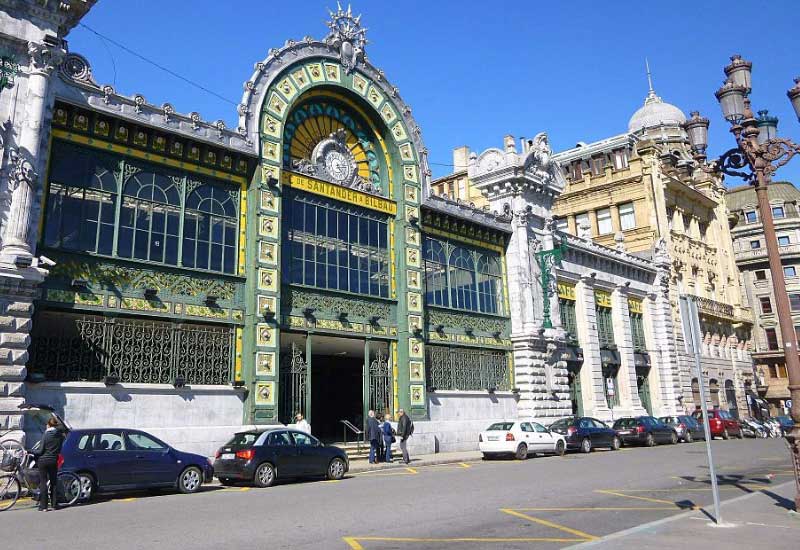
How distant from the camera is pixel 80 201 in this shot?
712 inches

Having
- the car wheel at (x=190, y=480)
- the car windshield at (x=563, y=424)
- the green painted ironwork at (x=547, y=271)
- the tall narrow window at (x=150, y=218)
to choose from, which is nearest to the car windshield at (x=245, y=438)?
the car wheel at (x=190, y=480)

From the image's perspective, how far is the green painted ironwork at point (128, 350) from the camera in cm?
1694

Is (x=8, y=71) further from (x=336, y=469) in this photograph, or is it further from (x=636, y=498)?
(x=636, y=498)

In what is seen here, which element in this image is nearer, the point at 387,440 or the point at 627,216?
the point at 387,440

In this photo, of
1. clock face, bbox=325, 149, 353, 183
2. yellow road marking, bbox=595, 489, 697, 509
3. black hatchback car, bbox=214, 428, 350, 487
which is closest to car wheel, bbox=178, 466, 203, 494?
black hatchback car, bbox=214, 428, 350, 487

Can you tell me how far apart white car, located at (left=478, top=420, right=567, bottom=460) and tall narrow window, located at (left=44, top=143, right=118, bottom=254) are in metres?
14.4

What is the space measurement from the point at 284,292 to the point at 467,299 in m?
10.1

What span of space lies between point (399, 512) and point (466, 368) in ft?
58.5

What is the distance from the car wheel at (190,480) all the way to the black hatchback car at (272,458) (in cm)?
94

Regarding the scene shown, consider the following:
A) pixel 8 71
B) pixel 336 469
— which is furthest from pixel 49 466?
pixel 8 71

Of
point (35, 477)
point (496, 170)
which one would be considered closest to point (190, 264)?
point (35, 477)

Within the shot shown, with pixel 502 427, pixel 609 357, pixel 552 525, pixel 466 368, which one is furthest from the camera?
pixel 609 357

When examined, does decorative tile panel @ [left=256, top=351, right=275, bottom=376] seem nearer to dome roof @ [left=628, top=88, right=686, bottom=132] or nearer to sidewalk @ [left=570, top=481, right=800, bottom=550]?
sidewalk @ [left=570, top=481, right=800, bottom=550]

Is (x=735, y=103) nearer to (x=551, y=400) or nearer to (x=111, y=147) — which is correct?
(x=111, y=147)
